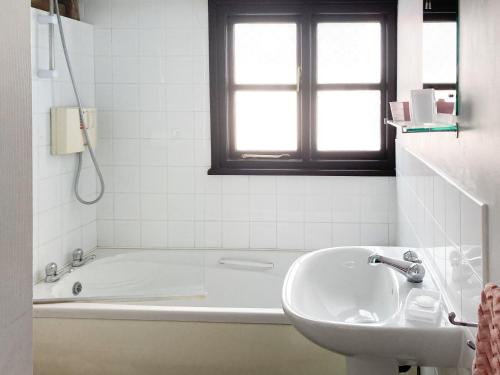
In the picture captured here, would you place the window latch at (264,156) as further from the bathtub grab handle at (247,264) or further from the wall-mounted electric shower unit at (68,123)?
the wall-mounted electric shower unit at (68,123)

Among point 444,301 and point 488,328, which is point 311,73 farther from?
point 488,328

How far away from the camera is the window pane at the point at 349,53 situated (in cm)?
353

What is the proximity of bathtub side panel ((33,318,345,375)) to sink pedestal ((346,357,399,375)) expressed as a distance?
0.81 m

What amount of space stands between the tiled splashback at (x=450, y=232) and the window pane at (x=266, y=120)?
1.06m

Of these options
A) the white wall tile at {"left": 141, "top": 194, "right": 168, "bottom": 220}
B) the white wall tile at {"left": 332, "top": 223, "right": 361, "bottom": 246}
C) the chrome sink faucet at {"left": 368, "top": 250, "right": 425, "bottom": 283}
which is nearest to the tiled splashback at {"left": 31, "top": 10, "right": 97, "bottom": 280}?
the white wall tile at {"left": 141, "top": 194, "right": 168, "bottom": 220}

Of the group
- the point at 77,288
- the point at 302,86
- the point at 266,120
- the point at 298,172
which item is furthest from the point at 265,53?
the point at 77,288

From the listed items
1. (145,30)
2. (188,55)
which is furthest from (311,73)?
(145,30)

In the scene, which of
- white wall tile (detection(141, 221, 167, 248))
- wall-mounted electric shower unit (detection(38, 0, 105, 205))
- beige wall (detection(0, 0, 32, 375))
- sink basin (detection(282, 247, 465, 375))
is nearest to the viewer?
beige wall (detection(0, 0, 32, 375))

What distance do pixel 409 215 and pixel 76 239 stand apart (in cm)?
199

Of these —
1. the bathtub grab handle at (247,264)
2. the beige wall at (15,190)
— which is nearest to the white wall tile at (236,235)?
the bathtub grab handle at (247,264)

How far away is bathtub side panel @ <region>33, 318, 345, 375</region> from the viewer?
96.5 inches

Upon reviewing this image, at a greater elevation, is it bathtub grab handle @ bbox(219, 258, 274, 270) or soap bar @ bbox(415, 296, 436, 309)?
soap bar @ bbox(415, 296, 436, 309)

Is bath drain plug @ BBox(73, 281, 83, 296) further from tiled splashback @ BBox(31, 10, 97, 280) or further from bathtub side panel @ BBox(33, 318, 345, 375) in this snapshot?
bathtub side panel @ BBox(33, 318, 345, 375)

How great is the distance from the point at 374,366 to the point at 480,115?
0.79m
